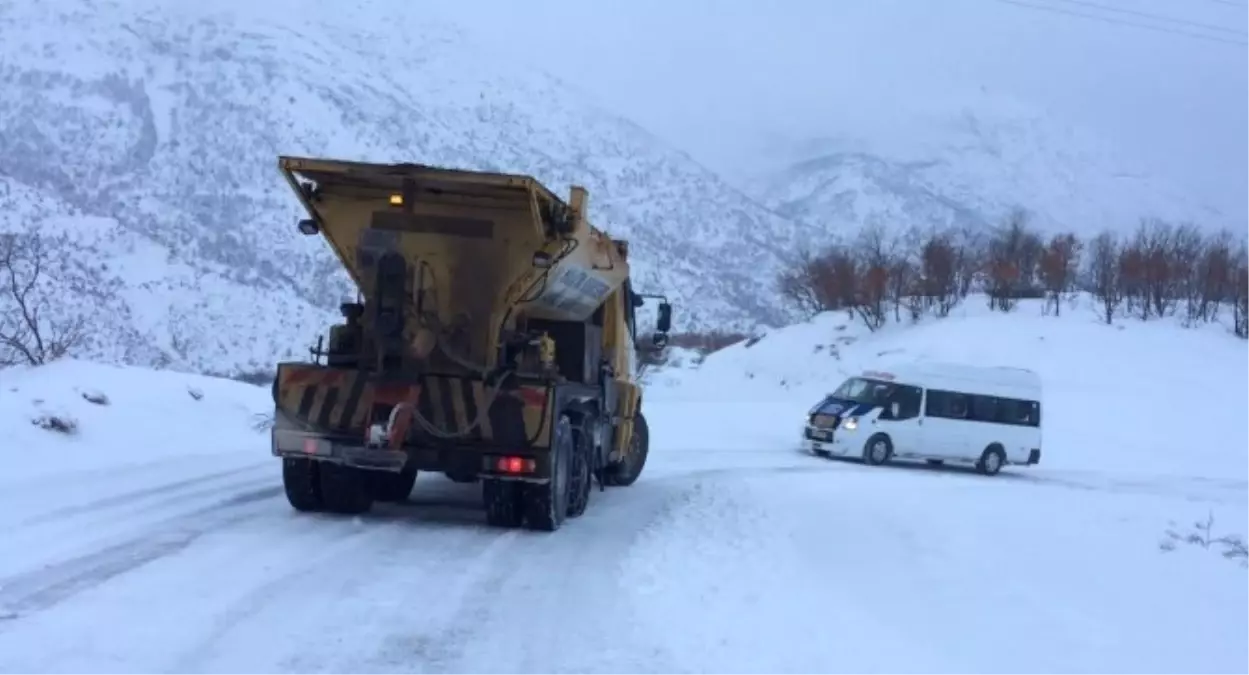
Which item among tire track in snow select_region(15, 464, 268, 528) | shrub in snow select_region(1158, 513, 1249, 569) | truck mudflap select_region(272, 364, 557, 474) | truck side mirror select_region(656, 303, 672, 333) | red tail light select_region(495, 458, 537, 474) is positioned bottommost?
tire track in snow select_region(15, 464, 268, 528)

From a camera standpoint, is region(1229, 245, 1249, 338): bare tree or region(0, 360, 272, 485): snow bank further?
region(1229, 245, 1249, 338): bare tree

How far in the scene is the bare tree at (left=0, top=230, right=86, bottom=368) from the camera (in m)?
22.9

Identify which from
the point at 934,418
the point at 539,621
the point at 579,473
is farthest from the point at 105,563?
the point at 934,418

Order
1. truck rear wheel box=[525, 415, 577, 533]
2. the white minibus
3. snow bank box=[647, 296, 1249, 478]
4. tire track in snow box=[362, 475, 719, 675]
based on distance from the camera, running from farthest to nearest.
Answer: snow bank box=[647, 296, 1249, 478] < the white minibus < truck rear wheel box=[525, 415, 577, 533] < tire track in snow box=[362, 475, 719, 675]

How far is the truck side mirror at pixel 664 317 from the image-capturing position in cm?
1831

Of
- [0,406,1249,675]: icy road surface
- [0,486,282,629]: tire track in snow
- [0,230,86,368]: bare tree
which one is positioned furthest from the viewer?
[0,230,86,368]: bare tree

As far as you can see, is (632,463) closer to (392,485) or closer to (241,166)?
(392,485)

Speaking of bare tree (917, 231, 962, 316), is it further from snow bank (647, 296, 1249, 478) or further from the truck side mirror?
the truck side mirror

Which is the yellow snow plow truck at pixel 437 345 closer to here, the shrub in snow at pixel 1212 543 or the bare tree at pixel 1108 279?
the shrub in snow at pixel 1212 543

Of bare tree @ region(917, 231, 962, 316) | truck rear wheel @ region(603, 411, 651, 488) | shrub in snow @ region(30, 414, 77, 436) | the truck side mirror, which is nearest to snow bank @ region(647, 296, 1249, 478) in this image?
bare tree @ region(917, 231, 962, 316)

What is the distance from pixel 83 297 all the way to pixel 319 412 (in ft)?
98.9

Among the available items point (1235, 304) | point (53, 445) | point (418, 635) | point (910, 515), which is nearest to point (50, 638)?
point (418, 635)

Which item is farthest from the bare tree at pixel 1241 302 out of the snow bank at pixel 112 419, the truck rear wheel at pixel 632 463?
the snow bank at pixel 112 419

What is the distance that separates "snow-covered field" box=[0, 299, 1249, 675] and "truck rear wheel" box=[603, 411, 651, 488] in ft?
1.87
